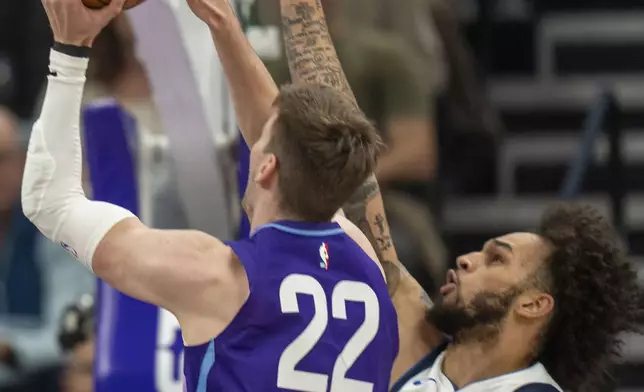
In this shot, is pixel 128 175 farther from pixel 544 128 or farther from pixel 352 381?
pixel 544 128

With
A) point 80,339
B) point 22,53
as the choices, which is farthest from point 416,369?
point 22,53

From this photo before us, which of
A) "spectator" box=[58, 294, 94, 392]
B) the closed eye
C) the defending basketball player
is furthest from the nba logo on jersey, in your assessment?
"spectator" box=[58, 294, 94, 392]

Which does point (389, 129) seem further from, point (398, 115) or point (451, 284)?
point (451, 284)

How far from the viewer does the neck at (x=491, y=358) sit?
8.50 ft

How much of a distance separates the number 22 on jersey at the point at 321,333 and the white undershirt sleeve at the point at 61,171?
0.34m

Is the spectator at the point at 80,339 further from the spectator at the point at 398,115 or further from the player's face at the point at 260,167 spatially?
the player's face at the point at 260,167

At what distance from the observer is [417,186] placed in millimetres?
4461

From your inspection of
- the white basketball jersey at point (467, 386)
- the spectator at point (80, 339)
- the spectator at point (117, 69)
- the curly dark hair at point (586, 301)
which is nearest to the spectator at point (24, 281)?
the spectator at point (80, 339)

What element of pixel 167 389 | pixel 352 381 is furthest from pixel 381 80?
pixel 352 381

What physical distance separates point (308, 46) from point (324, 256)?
0.69 m

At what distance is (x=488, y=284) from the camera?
8.52ft

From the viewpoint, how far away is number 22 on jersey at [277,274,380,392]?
212 cm

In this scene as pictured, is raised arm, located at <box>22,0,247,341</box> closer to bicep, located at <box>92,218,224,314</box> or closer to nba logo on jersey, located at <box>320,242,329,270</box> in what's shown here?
bicep, located at <box>92,218,224,314</box>

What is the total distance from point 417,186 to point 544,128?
1199mm
